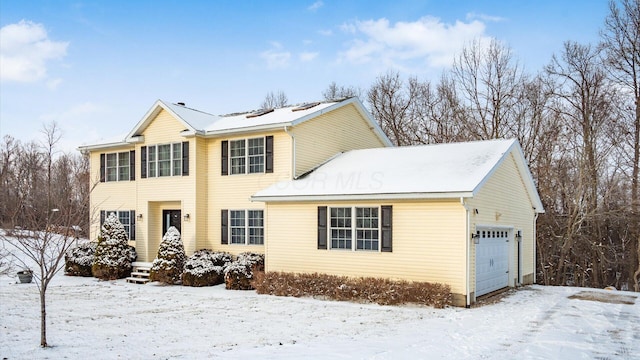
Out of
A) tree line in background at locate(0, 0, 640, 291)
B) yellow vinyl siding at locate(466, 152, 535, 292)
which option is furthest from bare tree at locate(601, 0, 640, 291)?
yellow vinyl siding at locate(466, 152, 535, 292)

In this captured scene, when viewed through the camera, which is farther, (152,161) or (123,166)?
(123,166)

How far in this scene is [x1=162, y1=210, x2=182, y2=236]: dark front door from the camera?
20487 mm

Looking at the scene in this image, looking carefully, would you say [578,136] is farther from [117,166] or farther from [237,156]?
[117,166]

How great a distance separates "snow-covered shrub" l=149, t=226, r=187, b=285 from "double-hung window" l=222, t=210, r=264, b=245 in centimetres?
169

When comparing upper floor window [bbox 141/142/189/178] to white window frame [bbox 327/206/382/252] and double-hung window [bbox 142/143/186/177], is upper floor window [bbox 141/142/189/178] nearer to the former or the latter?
double-hung window [bbox 142/143/186/177]

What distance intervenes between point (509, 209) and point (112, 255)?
47.4 feet

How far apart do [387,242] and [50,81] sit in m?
16.9

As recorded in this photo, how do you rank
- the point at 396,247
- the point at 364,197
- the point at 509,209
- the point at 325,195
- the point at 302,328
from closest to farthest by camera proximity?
1. the point at 302,328
2. the point at 396,247
3. the point at 364,197
4. the point at 325,195
5. the point at 509,209

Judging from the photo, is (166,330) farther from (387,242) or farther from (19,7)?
(19,7)

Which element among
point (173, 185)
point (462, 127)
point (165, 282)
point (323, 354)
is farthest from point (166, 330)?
point (462, 127)

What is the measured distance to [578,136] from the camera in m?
26.4

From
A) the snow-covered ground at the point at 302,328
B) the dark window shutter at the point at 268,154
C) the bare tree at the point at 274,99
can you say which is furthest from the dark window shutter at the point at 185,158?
the bare tree at the point at 274,99

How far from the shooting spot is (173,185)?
19922mm

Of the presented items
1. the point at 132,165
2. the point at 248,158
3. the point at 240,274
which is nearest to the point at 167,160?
the point at 132,165
